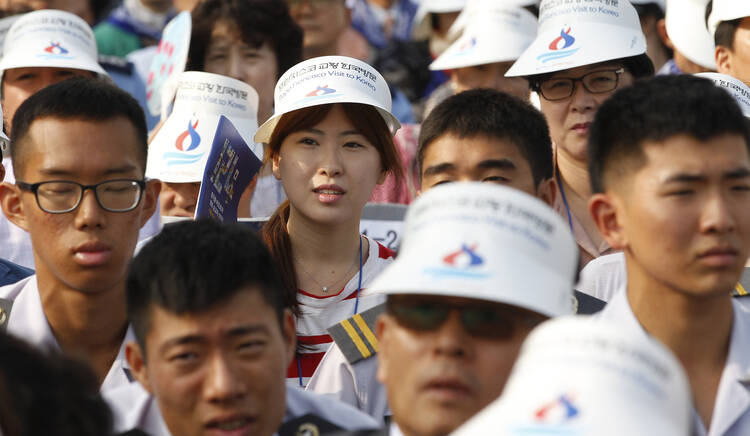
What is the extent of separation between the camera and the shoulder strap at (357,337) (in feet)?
14.1

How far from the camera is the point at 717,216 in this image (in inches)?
137

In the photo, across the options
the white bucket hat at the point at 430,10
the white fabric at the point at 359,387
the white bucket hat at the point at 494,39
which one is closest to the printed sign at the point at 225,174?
the white fabric at the point at 359,387

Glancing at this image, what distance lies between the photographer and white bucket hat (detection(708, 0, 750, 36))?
5.95 m

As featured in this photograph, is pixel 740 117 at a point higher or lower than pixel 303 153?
lower

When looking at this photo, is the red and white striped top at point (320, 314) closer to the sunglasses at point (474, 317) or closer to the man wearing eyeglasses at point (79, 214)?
the man wearing eyeglasses at point (79, 214)

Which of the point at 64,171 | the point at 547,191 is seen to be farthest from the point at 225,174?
the point at 547,191

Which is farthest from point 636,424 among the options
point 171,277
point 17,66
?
point 17,66

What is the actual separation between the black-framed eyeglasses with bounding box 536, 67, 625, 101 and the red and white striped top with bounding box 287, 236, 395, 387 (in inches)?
45.1

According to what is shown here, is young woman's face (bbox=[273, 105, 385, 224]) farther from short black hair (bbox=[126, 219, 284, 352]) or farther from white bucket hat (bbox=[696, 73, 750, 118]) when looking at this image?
white bucket hat (bbox=[696, 73, 750, 118])

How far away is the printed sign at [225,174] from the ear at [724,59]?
2.38m

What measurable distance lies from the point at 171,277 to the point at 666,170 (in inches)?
57.1

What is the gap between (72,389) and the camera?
2.60 m

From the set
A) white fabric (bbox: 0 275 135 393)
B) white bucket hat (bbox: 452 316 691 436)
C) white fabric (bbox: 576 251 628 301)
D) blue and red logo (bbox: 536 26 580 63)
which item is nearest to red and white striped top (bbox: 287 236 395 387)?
white fabric (bbox: 0 275 135 393)

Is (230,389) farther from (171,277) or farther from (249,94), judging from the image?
(249,94)
